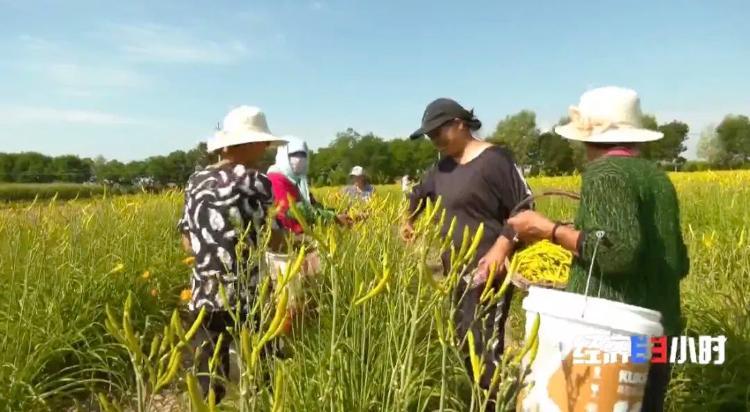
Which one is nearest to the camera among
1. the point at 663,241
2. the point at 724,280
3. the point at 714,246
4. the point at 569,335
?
the point at 569,335

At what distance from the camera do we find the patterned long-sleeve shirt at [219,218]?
214 cm

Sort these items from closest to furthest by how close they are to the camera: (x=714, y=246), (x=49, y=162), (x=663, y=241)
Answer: (x=663, y=241) < (x=714, y=246) < (x=49, y=162)

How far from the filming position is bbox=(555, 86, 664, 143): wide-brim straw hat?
1553mm

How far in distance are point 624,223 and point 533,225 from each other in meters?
0.30

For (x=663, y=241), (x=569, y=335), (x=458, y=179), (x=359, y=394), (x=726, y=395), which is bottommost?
(x=726, y=395)

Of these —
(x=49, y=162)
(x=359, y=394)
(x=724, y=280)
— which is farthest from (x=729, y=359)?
(x=49, y=162)

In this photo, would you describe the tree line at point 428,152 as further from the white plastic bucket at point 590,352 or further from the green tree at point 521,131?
the white plastic bucket at point 590,352

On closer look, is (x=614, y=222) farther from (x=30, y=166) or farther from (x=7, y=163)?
(x=7, y=163)

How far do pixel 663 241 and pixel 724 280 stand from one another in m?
1.69

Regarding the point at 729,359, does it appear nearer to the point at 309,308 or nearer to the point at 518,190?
the point at 518,190

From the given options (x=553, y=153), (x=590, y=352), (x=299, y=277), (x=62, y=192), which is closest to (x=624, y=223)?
(x=590, y=352)

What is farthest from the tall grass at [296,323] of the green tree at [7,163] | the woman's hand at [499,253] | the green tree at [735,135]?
the green tree at [7,163]

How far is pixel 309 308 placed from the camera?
2.40 meters

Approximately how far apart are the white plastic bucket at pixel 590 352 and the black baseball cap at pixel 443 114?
1.26 meters
